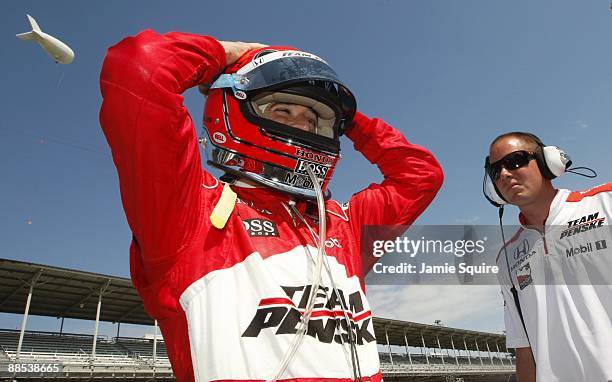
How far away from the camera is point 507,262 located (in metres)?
3.54

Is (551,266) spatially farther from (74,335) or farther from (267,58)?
(74,335)

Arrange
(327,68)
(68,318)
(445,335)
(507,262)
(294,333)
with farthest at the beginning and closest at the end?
(445,335) → (68,318) → (507,262) → (327,68) → (294,333)

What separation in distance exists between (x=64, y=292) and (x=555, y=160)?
2118 cm

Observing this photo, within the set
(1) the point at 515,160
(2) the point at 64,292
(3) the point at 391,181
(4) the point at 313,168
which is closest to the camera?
(4) the point at 313,168

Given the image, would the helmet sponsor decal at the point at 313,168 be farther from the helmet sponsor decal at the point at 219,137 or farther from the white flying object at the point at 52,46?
the white flying object at the point at 52,46

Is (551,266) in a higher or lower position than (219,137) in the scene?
lower

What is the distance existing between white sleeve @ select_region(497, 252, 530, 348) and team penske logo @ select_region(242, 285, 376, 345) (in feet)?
6.25

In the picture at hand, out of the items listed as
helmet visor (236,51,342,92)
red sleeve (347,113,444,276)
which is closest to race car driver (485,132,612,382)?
red sleeve (347,113,444,276)

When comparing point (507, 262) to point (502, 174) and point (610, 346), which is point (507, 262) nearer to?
point (502, 174)

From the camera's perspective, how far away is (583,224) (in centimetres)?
303

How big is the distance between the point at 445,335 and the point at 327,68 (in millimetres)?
43218

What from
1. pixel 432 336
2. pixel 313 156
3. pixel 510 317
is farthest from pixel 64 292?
pixel 432 336

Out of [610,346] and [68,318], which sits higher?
[68,318]

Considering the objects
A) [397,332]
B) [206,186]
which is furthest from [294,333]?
[397,332]
